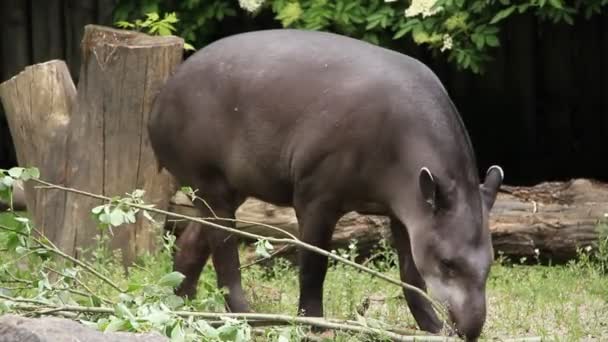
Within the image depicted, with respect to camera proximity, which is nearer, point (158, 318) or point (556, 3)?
point (158, 318)

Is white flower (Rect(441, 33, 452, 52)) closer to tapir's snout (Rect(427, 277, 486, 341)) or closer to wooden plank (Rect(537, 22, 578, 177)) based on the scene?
wooden plank (Rect(537, 22, 578, 177))

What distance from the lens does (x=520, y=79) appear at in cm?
1149

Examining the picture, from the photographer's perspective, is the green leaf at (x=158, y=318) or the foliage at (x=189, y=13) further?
the foliage at (x=189, y=13)

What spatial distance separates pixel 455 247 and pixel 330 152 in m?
→ 0.81

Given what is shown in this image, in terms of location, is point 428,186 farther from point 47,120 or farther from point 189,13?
point 189,13

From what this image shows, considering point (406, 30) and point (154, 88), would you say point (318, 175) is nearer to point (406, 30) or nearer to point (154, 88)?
point (154, 88)

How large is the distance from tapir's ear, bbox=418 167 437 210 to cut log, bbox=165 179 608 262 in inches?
99.8

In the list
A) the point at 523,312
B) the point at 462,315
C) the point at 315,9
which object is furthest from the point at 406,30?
the point at 462,315

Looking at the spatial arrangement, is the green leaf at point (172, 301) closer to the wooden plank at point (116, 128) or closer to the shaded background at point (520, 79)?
the wooden plank at point (116, 128)

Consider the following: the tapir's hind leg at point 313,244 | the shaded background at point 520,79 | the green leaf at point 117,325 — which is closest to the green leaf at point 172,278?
the green leaf at point 117,325

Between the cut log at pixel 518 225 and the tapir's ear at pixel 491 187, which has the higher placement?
the tapir's ear at pixel 491 187

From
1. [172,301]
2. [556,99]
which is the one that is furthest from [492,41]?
[172,301]

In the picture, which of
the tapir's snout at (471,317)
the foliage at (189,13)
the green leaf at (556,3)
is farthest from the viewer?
the foliage at (189,13)

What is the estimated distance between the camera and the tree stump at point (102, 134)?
8.48 metres
